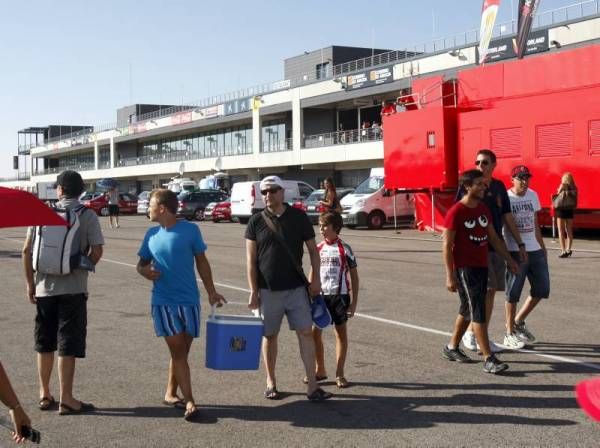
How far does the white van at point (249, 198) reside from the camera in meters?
32.9

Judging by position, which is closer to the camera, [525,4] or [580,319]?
[580,319]

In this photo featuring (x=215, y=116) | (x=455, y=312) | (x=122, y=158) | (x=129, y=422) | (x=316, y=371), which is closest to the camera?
(x=129, y=422)

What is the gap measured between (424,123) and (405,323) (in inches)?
585

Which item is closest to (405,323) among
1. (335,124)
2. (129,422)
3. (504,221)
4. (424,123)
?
(504,221)

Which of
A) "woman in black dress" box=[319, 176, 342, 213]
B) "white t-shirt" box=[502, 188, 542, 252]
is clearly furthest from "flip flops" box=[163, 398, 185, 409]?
"woman in black dress" box=[319, 176, 342, 213]

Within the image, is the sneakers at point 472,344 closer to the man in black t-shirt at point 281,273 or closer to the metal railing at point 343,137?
the man in black t-shirt at point 281,273

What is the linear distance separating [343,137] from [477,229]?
142 feet

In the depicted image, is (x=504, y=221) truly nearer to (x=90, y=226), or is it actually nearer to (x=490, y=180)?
(x=490, y=180)

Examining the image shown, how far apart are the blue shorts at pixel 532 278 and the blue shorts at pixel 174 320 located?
141 inches

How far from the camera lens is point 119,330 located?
359 inches

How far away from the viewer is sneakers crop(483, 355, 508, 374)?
6734 millimetres

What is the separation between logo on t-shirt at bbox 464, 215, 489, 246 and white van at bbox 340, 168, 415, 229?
20.3 m

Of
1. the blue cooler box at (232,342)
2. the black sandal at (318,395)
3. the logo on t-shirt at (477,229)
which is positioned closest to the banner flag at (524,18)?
the logo on t-shirt at (477,229)

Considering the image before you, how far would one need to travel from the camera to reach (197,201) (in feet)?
132
